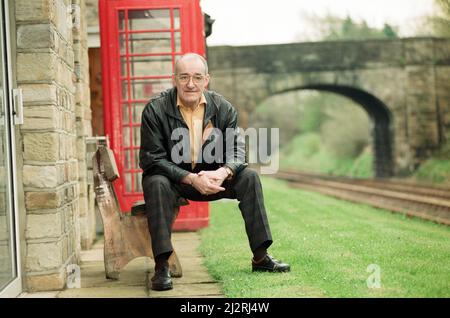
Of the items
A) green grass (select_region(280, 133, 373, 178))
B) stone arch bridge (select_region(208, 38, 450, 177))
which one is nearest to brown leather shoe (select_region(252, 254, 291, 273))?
stone arch bridge (select_region(208, 38, 450, 177))

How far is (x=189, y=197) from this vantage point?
4.30 metres

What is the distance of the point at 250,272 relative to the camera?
4223mm

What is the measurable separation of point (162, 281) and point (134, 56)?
3198 millimetres

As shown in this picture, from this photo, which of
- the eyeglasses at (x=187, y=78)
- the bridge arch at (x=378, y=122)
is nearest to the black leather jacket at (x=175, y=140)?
the eyeglasses at (x=187, y=78)

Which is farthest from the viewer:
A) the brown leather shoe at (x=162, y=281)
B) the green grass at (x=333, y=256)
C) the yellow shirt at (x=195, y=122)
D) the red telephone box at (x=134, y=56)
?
the red telephone box at (x=134, y=56)

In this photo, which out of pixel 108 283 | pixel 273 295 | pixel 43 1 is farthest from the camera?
pixel 108 283

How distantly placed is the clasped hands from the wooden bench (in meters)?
0.45

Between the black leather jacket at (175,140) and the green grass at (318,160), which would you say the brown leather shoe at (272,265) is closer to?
the black leather jacket at (175,140)

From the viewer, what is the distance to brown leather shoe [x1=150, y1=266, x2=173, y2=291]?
3906 mm

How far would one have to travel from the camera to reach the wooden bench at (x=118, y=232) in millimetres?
4336

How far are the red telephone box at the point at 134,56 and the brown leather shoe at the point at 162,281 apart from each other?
8.85 feet

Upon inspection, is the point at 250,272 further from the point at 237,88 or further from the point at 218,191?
the point at 237,88

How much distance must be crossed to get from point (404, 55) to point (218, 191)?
60.5ft

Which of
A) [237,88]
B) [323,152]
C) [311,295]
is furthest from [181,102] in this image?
[323,152]
